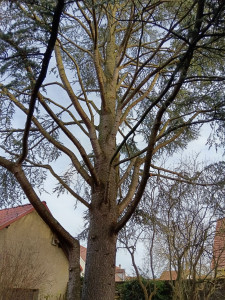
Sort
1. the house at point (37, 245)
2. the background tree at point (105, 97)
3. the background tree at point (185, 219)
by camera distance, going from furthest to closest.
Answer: the house at point (37, 245)
the background tree at point (185, 219)
the background tree at point (105, 97)

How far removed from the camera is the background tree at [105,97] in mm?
3363

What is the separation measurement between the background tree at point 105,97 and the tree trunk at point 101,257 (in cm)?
1

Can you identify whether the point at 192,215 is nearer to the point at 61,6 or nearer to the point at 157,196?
the point at 157,196

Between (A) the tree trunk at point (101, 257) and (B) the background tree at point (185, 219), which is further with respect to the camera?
(B) the background tree at point (185, 219)

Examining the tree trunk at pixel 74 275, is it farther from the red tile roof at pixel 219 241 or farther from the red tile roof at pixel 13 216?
the red tile roof at pixel 13 216

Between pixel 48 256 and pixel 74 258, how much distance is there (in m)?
9.46

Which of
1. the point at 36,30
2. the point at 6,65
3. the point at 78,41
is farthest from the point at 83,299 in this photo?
the point at 78,41

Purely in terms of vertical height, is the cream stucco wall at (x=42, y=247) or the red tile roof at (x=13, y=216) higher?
the red tile roof at (x=13, y=216)

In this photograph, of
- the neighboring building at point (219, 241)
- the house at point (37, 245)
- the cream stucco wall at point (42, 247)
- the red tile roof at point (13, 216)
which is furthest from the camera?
the cream stucco wall at point (42, 247)

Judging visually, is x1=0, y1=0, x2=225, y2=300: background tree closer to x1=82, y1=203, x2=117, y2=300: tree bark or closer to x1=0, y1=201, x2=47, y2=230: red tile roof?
x1=82, y1=203, x2=117, y2=300: tree bark

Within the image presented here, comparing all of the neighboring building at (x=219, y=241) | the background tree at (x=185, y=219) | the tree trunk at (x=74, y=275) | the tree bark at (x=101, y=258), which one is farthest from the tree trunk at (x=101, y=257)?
the neighboring building at (x=219, y=241)

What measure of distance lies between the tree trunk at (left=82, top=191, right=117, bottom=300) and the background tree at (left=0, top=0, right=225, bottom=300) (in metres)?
0.01

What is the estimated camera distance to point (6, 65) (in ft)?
10.6

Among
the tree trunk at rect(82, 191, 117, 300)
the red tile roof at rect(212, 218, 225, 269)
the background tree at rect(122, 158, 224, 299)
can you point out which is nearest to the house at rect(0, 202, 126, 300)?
the background tree at rect(122, 158, 224, 299)
